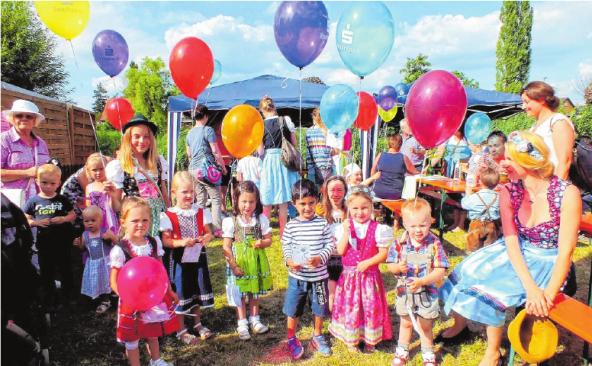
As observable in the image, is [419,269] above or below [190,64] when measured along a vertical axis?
below

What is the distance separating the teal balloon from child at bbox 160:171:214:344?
1802 millimetres

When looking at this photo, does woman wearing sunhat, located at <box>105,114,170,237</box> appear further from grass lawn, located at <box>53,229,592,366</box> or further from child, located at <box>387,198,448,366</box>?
child, located at <box>387,198,448,366</box>

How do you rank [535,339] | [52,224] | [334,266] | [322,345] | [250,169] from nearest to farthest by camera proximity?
[535,339] < [322,345] < [334,266] < [52,224] < [250,169]

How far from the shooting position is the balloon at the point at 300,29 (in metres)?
3.39

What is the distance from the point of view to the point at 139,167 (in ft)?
11.0

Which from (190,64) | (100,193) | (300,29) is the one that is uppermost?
(300,29)

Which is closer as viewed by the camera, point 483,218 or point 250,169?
point 483,218

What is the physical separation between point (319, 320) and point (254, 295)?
618 millimetres

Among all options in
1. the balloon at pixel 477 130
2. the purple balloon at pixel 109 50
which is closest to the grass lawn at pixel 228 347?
the purple balloon at pixel 109 50

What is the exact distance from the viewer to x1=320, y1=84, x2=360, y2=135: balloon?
14.3ft

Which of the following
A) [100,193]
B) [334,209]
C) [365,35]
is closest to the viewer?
[365,35]

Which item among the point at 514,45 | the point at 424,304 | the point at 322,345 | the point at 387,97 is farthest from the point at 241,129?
the point at 514,45

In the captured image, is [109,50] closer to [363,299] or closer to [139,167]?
[139,167]

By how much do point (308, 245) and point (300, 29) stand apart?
1.96 meters
